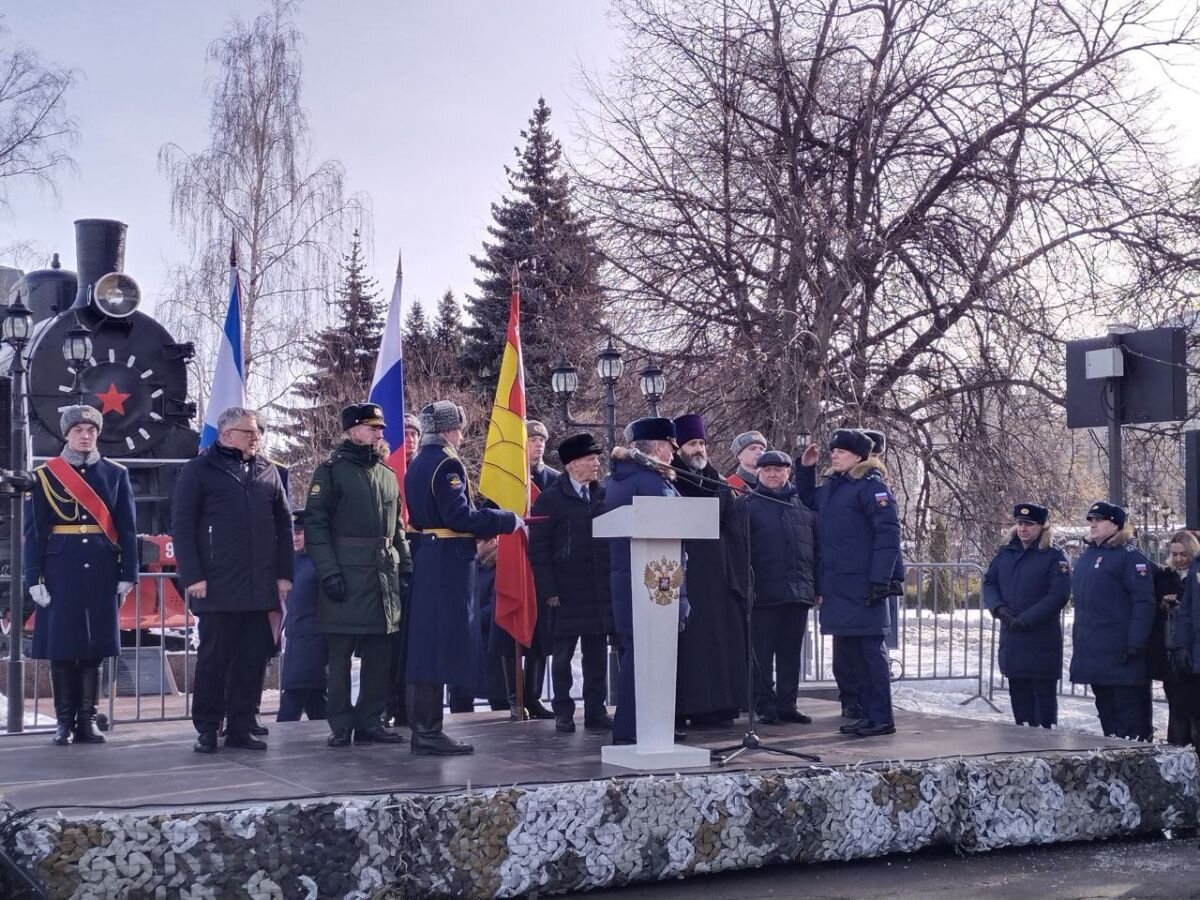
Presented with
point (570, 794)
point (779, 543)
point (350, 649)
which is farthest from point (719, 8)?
point (570, 794)

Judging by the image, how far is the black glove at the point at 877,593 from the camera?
7746mm

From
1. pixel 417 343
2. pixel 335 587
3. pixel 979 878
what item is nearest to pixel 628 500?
pixel 335 587

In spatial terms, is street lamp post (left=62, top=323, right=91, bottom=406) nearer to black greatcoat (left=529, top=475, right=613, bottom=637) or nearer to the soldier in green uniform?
black greatcoat (left=529, top=475, right=613, bottom=637)

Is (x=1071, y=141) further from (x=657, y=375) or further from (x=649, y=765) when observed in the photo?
(x=649, y=765)

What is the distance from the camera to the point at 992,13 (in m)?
17.0

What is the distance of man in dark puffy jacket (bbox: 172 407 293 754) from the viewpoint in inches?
278

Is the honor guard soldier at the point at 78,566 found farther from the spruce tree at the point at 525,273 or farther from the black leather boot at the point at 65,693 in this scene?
the spruce tree at the point at 525,273

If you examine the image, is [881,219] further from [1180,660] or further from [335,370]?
[335,370]

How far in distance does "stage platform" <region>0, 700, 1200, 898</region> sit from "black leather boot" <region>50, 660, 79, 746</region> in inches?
9.6

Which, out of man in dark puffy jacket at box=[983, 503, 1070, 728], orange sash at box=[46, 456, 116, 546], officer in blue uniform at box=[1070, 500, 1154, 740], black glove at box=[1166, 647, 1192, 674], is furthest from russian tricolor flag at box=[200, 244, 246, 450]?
black glove at box=[1166, 647, 1192, 674]

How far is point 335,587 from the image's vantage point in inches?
279

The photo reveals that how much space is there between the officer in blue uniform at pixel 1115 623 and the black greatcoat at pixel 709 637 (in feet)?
7.88

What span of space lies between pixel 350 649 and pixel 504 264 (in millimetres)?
25925

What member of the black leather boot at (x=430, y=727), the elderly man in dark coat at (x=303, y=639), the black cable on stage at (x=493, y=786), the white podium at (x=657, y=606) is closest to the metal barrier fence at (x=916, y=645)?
the elderly man in dark coat at (x=303, y=639)
